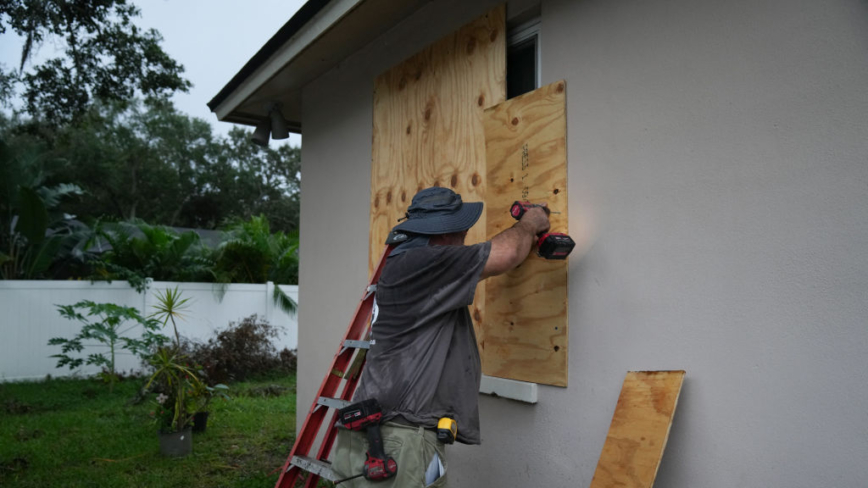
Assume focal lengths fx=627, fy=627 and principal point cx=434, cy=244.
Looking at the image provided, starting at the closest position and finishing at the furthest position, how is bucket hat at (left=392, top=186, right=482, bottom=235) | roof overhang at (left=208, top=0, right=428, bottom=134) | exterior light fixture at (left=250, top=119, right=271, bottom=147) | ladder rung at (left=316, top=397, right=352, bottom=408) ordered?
bucket hat at (left=392, top=186, right=482, bottom=235) → ladder rung at (left=316, top=397, right=352, bottom=408) → roof overhang at (left=208, top=0, right=428, bottom=134) → exterior light fixture at (left=250, top=119, right=271, bottom=147)

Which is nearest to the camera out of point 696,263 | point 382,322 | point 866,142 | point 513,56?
point 866,142

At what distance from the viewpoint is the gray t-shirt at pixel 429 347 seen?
9.69 ft

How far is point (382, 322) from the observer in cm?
321

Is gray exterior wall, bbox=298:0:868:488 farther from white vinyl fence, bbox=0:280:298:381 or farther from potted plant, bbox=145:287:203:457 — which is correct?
white vinyl fence, bbox=0:280:298:381

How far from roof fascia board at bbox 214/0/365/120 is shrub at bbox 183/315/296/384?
6.07 m

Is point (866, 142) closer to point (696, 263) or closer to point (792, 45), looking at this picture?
point (792, 45)

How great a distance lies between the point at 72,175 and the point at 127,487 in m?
31.5

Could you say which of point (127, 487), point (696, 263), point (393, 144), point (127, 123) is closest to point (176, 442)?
point (127, 487)

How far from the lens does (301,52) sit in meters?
5.50

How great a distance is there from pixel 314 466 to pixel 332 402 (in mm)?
375

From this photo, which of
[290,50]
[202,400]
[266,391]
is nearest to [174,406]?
[202,400]

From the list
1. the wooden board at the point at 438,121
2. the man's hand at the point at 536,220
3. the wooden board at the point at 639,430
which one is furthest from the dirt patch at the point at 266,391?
the wooden board at the point at 639,430

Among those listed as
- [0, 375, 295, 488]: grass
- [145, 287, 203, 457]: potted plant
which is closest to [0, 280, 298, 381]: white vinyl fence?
[0, 375, 295, 488]: grass

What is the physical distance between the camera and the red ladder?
3770 mm
